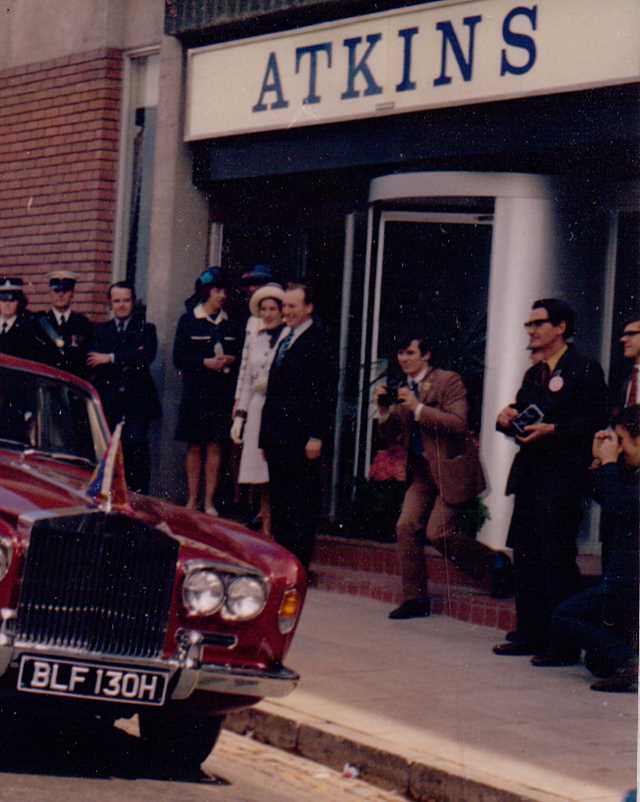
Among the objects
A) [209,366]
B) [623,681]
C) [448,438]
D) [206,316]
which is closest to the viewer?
[623,681]

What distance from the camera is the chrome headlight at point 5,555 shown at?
6133 mm

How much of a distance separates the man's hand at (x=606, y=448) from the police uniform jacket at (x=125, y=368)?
18.4ft

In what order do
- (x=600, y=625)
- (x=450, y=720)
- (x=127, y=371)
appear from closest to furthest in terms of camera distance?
(x=450, y=720) < (x=600, y=625) < (x=127, y=371)

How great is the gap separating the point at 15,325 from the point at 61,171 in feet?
10.9

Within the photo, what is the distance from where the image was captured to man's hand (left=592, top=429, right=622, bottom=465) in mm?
8484

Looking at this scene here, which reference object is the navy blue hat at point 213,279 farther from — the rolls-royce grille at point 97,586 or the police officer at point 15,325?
the rolls-royce grille at point 97,586

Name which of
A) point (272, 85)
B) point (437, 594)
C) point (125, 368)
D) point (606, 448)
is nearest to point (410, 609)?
point (437, 594)

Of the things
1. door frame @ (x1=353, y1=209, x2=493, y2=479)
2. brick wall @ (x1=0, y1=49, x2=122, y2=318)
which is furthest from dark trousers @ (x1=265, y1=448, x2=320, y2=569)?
brick wall @ (x1=0, y1=49, x2=122, y2=318)

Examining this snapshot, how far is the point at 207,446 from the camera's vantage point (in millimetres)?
13234

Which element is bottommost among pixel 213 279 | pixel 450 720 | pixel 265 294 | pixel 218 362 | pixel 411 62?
pixel 450 720

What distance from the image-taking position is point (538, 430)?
9195 mm

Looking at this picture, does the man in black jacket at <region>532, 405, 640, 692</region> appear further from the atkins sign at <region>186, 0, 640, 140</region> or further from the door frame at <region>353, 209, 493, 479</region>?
the door frame at <region>353, 209, 493, 479</region>

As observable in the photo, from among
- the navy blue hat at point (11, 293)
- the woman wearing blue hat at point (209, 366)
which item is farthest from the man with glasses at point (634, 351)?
the navy blue hat at point (11, 293)

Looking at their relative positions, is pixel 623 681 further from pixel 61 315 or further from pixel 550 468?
pixel 61 315
